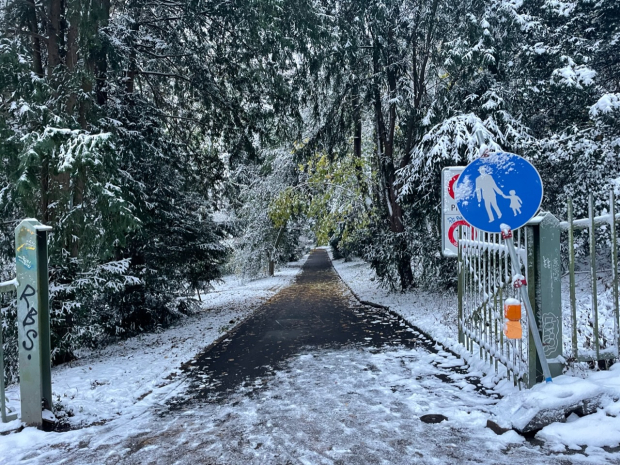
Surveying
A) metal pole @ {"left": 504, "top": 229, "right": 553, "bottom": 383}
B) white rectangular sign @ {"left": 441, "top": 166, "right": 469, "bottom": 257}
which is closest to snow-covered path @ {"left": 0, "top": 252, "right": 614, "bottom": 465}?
metal pole @ {"left": 504, "top": 229, "right": 553, "bottom": 383}

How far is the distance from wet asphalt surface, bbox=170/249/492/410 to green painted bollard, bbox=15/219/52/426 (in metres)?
1.42

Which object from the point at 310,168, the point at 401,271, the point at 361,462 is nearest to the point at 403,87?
the point at 310,168

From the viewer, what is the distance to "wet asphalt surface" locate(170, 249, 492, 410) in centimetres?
605

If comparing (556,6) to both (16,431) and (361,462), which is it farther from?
(16,431)

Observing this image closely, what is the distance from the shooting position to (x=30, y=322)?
459 centimetres

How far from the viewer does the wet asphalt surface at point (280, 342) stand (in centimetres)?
605

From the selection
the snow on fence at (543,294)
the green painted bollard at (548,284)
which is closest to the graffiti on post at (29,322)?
the snow on fence at (543,294)

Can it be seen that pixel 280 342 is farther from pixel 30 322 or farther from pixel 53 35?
pixel 53 35

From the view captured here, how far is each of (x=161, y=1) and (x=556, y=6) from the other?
991 cm

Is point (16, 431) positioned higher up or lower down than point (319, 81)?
lower down

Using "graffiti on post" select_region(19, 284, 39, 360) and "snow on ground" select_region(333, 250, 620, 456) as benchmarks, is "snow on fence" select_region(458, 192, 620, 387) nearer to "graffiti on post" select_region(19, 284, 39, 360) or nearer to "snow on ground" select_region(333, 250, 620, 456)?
"snow on ground" select_region(333, 250, 620, 456)

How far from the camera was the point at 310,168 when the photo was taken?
55.8 ft

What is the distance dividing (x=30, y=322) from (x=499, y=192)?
15.6ft

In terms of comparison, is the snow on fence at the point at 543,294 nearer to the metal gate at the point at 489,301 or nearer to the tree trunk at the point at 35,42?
the metal gate at the point at 489,301
